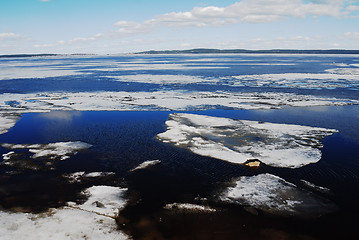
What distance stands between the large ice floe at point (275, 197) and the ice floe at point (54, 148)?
232 inches

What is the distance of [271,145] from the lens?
11039 mm

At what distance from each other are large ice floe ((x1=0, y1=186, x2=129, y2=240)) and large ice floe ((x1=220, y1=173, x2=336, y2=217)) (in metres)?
2.80

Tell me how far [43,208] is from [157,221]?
2.75 meters

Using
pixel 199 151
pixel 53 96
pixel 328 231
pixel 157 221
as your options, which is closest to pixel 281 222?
pixel 328 231

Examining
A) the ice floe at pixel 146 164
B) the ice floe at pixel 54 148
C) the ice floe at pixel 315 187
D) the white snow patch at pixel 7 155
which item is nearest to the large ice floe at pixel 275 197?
the ice floe at pixel 315 187

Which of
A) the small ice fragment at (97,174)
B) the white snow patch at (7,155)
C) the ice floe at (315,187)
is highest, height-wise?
the white snow patch at (7,155)

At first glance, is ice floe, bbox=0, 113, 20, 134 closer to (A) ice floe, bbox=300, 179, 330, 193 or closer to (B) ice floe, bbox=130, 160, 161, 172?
(B) ice floe, bbox=130, 160, 161, 172

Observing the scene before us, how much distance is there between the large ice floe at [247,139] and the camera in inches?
390

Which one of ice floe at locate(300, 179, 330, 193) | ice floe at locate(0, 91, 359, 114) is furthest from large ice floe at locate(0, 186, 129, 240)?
ice floe at locate(0, 91, 359, 114)

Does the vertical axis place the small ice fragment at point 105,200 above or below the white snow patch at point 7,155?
below

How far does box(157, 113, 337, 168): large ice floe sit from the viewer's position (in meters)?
9.91

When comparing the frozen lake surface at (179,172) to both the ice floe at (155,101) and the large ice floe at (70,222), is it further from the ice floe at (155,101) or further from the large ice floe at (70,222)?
the ice floe at (155,101)

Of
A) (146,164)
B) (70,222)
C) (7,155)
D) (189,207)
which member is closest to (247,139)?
(146,164)

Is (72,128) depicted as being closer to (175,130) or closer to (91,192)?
(175,130)
